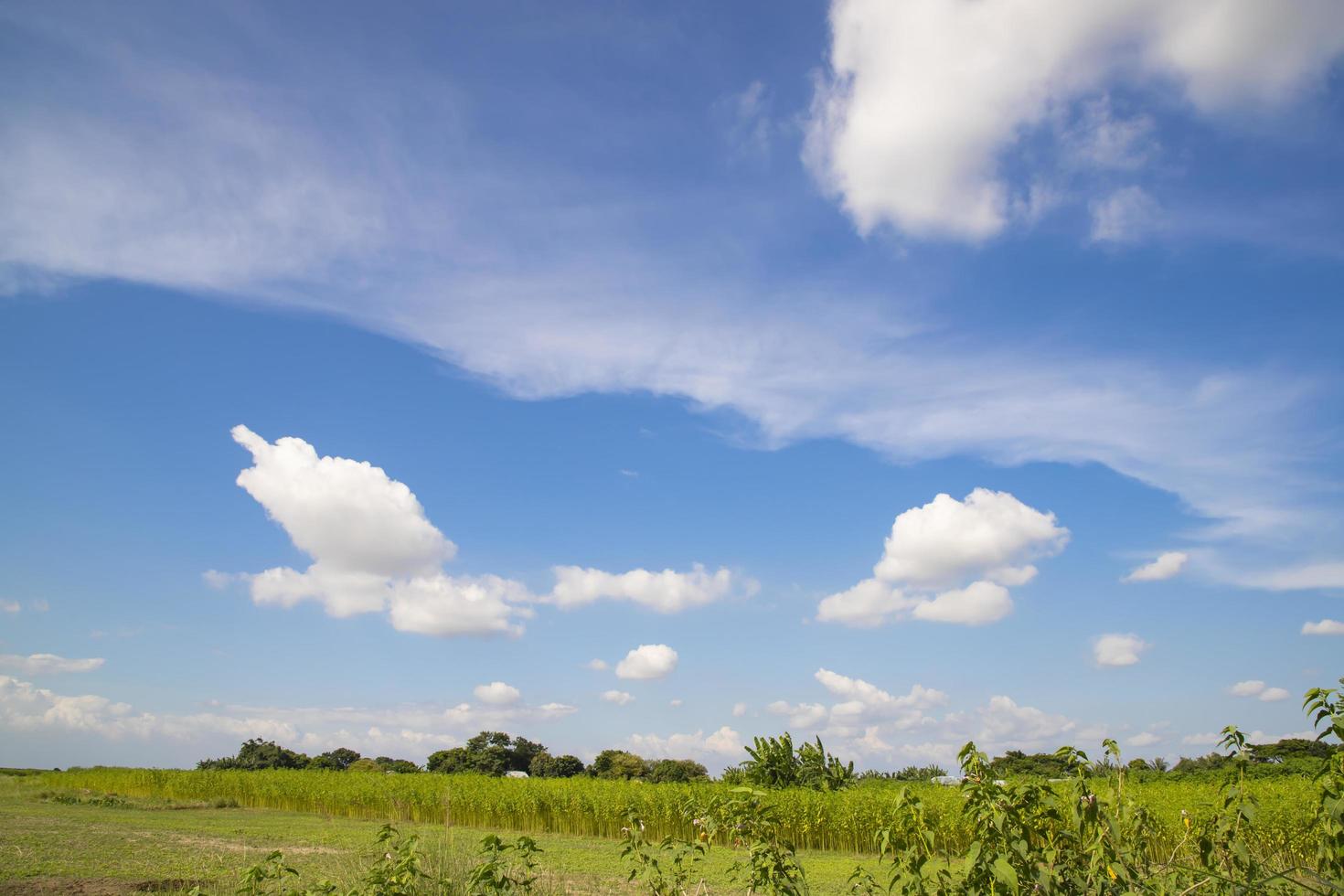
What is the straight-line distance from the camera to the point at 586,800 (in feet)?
78.8

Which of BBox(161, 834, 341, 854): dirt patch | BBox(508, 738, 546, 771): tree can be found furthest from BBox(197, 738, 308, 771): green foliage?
BBox(161, 834, 341, 854): dirt patch

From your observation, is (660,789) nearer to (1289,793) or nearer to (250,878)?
(1289,793)

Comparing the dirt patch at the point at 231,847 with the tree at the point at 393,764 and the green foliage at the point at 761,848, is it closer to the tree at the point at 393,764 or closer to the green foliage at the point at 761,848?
the green foliage at the point at 761,848

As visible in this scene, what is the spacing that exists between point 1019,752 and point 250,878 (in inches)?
1336

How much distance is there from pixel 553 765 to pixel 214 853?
2929 cm

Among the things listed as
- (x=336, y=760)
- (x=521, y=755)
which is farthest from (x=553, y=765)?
(x=336, y=760)

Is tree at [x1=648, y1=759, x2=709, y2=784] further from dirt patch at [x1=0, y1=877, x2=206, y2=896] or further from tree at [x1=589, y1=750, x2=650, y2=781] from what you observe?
dirt patch at [x1=0, y1=877, x2=206, y2=896]

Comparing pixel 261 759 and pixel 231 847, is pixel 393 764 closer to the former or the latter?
pixel 261 759

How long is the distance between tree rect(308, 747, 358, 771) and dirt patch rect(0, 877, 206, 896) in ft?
125

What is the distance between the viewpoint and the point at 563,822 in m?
24.9

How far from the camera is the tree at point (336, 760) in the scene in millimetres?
46844

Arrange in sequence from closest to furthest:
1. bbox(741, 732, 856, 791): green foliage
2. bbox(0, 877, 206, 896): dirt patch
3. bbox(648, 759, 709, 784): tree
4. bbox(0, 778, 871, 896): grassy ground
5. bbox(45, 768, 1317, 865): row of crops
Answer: bbox(0, 778, 871, 896): grassy ground
bbox(0, 877, 206, 896): dirt patch
bbox(45, 768, 1317, 865): row of crops
bbox(741, 732, 856, 791): green foliage
bbox(648, 759, 709, 784): tree

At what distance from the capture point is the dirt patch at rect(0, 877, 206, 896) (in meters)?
10.0

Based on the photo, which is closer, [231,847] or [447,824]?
[447,824]
